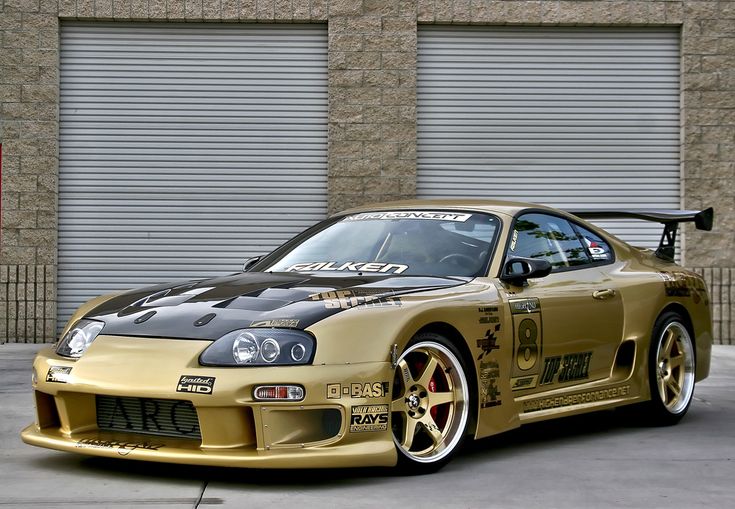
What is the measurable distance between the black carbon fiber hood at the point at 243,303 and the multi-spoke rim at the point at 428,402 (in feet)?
1.00

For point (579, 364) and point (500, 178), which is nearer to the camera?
point (579, 364)

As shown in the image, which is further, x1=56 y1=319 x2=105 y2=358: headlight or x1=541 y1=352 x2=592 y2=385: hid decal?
x1=541 y1=352 x2=592 y2=385: hid decal

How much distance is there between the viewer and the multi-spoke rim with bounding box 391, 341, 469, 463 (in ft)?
17.1

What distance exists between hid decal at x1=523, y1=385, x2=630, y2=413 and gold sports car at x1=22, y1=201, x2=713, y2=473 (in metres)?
0.01

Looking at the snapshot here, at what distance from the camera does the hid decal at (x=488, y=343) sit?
5.60 metres

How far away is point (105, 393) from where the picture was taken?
498cm

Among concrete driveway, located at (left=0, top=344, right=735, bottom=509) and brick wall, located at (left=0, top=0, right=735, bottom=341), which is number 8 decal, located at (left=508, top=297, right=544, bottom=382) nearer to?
concrete driveway, located at (left=0, top=344, right=735, bottom=509)

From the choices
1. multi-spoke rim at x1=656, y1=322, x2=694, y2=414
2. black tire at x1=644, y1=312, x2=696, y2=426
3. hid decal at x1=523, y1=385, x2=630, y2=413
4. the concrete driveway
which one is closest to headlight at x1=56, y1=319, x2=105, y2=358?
the concrete driveway

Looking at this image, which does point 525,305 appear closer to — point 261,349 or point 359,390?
point 359,390

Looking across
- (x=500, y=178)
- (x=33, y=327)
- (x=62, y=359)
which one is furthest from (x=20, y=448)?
(x=500, y=178)

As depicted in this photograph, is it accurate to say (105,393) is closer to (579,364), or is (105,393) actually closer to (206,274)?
(579,364)

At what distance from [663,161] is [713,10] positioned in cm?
176

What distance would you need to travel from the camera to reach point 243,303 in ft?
17.2

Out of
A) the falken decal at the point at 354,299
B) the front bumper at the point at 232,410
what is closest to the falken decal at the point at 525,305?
the falken decal at the point at 354,299
